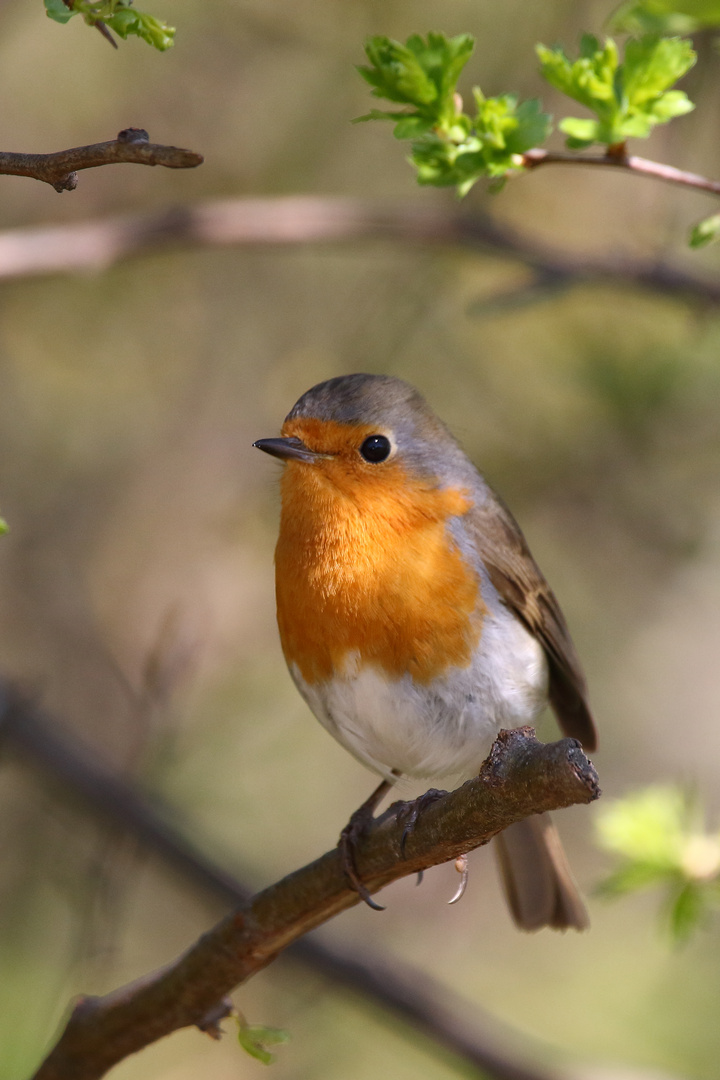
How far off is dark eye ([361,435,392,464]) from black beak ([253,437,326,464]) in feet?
0.42

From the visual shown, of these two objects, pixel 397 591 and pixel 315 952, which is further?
pixel 315 952

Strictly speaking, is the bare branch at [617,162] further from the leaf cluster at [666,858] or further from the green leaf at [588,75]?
the leaf cluster at [666,858]

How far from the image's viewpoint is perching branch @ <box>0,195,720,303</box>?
13.7 ft

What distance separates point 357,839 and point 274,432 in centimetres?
317

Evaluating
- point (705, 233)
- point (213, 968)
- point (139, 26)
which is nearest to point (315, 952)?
point (213, 968)

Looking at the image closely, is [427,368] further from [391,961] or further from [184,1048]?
[184,1048]

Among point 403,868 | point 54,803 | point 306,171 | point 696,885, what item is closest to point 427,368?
point 306,171

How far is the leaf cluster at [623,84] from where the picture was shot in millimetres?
2281

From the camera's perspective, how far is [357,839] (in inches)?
121

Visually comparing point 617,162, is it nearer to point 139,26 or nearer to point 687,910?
point 139,26

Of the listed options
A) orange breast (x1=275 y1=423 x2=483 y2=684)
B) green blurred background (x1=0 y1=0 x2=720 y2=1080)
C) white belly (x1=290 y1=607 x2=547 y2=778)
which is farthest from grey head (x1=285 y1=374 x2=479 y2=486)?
green blurred background (x1=0 y1=0 x2=720 y2=1080)

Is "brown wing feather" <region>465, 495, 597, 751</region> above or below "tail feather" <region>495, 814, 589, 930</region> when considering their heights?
above

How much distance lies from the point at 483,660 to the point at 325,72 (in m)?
3.65

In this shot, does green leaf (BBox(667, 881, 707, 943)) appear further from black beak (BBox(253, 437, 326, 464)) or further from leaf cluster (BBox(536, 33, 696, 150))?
leaf cluster (BBox(536, 33, 696, 150))
